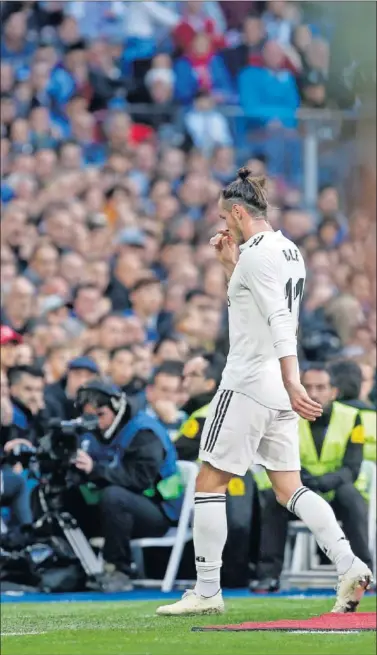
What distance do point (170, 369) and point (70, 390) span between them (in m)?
0.77

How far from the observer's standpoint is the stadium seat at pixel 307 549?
1166 cm

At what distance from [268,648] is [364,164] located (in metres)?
12.7

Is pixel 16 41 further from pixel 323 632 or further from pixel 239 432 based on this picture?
pixel 323 632

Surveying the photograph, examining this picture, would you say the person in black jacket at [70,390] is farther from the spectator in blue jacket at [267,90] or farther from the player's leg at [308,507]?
the spectator in blue jacket at [267,90]

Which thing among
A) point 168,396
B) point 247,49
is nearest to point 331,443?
point 168,396

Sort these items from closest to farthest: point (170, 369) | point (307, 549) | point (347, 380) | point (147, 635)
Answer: point (147, 635) → point (307, 549) → point (347, 380) → point (170, 369)

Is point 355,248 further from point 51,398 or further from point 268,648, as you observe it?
point 268,648

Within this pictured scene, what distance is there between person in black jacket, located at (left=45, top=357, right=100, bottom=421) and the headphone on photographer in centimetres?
81

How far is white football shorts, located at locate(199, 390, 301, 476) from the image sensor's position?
333 inches

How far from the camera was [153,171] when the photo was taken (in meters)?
20.3

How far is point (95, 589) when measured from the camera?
1130 centimetres

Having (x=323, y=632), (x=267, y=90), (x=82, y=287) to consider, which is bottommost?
(x=323, y=632)

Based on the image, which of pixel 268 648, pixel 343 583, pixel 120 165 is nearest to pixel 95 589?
pixel 343 583

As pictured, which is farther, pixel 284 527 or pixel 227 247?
pixel 284 527
